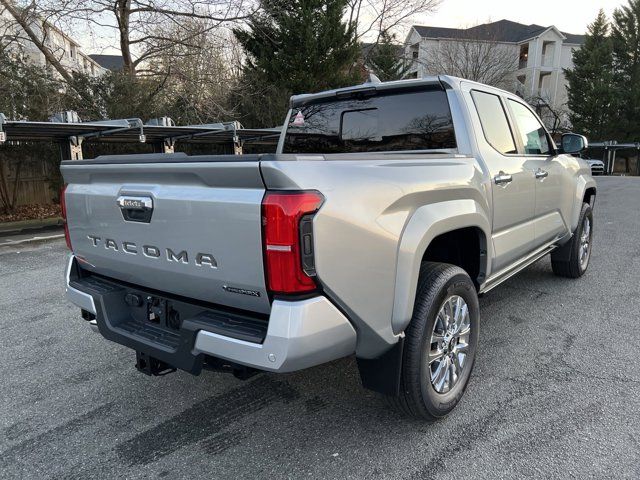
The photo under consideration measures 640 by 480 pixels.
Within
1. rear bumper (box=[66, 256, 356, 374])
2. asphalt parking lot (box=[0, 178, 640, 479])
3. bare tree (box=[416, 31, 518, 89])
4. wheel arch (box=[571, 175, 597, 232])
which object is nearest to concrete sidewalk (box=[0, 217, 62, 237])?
asphalt parking lot (box=[0, 178, 640, 479])

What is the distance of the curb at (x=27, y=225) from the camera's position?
1073cm

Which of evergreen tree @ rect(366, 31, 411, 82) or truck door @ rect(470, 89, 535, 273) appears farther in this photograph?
evergreen tree @ rect(366, 31, 411, 82)

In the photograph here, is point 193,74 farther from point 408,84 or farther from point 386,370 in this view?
point 386,370

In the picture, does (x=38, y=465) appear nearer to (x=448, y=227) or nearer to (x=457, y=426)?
(x=457, y=426)

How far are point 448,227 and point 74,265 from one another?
233 cm

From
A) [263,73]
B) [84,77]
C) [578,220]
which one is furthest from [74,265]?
[263,73]

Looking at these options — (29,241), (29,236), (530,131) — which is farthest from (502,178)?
(29,236)

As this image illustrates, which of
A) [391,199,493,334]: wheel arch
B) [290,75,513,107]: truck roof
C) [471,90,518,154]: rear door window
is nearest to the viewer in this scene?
[391,199,493,334]: wheel arch

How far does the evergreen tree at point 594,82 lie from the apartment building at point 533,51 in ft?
9.96

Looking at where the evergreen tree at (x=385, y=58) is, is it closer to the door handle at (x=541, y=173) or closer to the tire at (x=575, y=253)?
the tire at (x=575, y=253)

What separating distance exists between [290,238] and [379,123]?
1.95m

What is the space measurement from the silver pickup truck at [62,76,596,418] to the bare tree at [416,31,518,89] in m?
32.7

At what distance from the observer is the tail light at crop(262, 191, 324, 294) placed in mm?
1883

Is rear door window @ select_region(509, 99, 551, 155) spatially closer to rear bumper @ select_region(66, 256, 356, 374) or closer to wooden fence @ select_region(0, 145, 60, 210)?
rear bumper @ select_region(66, 256, 356, 374)
